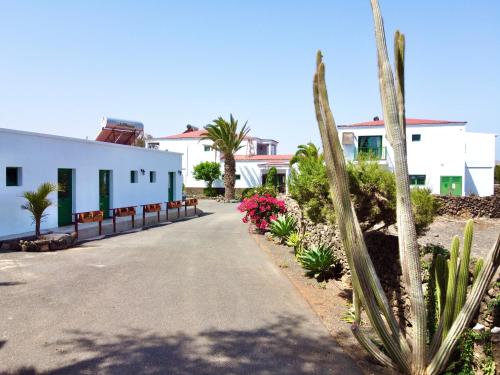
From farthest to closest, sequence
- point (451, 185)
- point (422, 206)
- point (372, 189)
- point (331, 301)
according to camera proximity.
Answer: point (451, 185)
point (331, 301)
point (372, 189)
point (422, 206)

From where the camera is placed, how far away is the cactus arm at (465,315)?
4.53 metres

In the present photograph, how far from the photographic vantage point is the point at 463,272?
15.3ft

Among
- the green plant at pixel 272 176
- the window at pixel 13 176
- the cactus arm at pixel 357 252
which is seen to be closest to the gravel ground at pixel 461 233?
the cactus arm at pixel 357 252

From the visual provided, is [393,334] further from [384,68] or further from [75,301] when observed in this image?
[75,301]

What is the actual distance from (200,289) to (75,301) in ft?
7.14

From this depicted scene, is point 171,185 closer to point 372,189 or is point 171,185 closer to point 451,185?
point 372,189

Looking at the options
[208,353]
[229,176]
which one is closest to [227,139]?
[229,176]

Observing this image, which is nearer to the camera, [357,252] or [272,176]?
[357,252]

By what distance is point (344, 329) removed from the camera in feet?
21.0

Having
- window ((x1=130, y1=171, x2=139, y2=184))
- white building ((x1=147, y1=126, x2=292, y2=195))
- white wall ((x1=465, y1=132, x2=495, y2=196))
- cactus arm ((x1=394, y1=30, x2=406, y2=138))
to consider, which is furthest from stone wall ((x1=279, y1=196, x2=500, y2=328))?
white building ((x1=147, y1=126, x2=292, y2=195))

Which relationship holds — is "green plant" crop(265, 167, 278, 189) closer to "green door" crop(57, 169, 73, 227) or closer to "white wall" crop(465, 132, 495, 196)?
"white wall" crop(465, 132, 495, 196)

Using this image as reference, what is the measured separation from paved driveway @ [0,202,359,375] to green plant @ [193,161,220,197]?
30.5m

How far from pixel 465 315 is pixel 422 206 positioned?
319cm

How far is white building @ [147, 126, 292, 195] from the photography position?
4265 centimetres
